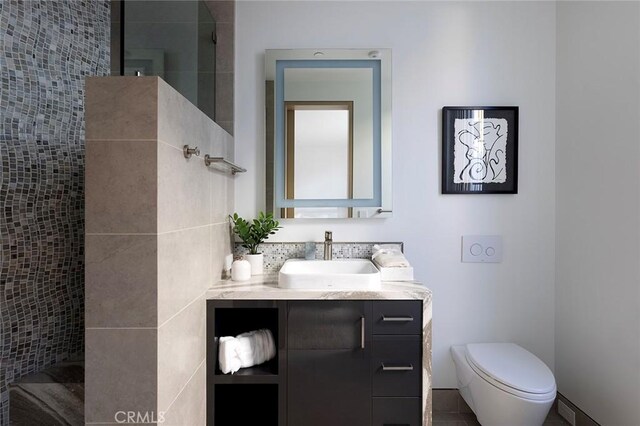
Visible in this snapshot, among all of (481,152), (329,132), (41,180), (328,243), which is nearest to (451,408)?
(328,243)

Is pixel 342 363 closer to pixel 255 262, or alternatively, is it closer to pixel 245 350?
pixel 245 350

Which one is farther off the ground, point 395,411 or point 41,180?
point 41,180

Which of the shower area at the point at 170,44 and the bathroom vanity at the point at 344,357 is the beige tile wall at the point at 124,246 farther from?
the bathroom vanity at the point at 344,357

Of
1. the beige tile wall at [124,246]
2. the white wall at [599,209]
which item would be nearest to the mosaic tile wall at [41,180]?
the beige tile wall at [124,246]

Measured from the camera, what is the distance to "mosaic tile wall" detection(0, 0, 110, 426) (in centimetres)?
127

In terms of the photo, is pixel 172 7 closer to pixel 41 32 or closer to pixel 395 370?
pixel 41 32

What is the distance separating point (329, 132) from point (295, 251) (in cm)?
72

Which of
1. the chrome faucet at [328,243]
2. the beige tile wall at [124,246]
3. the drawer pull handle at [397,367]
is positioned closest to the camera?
the beige tile wall at [124,246]

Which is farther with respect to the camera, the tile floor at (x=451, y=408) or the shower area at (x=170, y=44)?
the tile floor at (x=451, y=408)

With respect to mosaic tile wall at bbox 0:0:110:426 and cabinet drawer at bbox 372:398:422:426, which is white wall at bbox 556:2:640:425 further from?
mosaic tile wall at bbox 0:0:110:426

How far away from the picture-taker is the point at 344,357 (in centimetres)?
146

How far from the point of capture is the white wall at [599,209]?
4.94 ft

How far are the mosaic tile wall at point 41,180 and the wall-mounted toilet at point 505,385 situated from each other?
1858 millimetres

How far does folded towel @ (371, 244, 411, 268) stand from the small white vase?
63 cm
